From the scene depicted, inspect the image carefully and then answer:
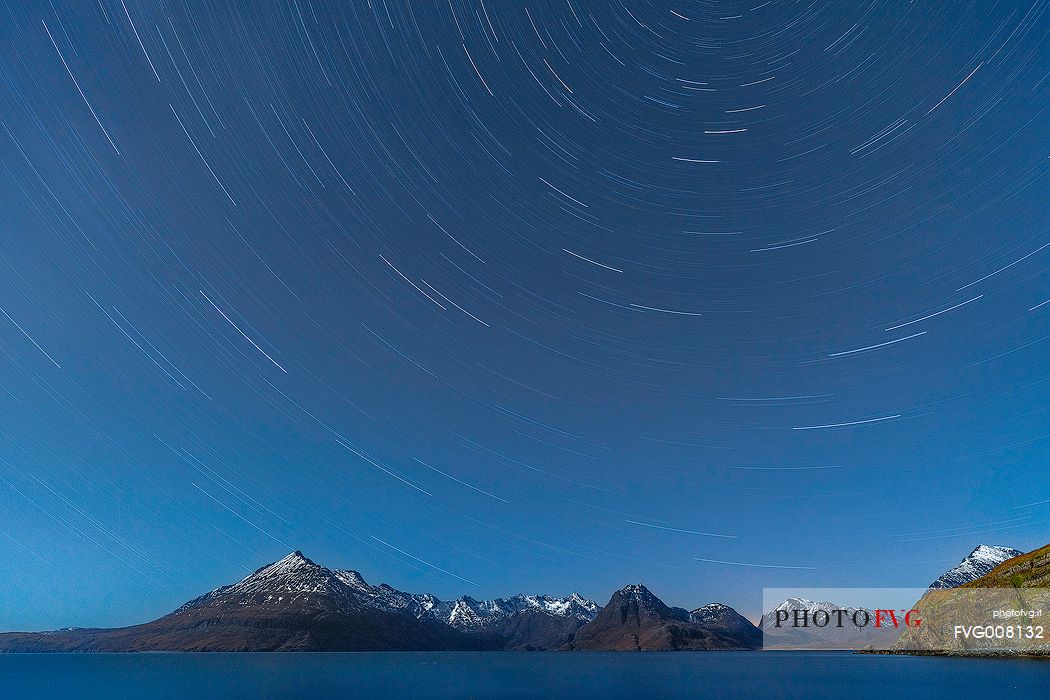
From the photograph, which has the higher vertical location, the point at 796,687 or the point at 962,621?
the point at 962,621

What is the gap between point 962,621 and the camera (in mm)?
177375

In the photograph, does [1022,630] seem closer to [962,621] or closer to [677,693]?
[962,621]

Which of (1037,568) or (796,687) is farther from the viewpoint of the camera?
(1037,568)

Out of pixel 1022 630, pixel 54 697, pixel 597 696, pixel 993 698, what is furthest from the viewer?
pixel 1022 630

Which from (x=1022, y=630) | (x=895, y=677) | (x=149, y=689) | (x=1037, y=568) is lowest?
(x=149, y=689)

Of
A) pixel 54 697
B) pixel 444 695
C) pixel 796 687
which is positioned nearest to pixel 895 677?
pixel 796 687

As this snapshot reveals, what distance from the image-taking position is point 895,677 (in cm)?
13212

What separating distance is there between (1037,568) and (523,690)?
458 ft

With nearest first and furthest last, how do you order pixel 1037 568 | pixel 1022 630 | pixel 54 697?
1. pixel 54 697
2. pixel 1022 630
3. pixel 1037 568

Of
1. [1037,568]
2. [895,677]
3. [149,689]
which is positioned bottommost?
[149,689]

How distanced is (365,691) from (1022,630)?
15221cm

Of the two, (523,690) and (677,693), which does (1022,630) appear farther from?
(523,690)

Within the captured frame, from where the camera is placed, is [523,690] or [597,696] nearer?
[597,696]

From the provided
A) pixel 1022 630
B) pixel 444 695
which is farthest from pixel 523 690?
pixel 1022 630
